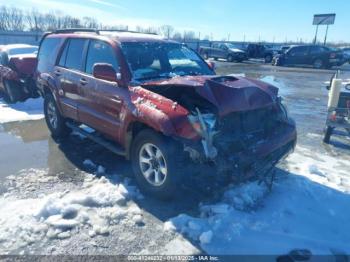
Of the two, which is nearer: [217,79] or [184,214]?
[184,214]

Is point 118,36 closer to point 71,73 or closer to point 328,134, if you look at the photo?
point 71,73

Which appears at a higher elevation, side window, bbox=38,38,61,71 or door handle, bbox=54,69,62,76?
side window, bbox=38,38,61,71

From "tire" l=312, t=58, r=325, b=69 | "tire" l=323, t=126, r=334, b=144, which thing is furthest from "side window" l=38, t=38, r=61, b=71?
"tire" l=312, t=58, r=325, b=69

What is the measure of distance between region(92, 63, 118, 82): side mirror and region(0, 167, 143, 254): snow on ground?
1462 millimetres

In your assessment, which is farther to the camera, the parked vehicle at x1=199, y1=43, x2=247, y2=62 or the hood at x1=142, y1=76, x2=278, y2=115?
the parked vehicle at x1=199, y1=43, x2=247, y2=62

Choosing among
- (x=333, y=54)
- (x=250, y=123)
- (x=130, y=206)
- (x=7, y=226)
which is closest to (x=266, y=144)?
(x=250, y=123)

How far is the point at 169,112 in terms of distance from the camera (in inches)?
138

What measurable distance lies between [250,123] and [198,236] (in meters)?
1.54

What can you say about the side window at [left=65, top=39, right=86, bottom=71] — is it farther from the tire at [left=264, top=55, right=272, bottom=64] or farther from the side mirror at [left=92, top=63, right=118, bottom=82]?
the tire at [left=264, top=55, right=272, bottom=64]

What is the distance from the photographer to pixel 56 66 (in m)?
5.86

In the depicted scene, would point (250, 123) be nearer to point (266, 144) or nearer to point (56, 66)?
point (266, 144)

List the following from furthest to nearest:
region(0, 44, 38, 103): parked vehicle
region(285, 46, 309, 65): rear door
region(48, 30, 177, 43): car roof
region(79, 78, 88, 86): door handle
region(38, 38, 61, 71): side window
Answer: region(285, 46, 309, 65): rear door
region(0, 44, 38, 103): parked vehicle
region(38, 38, 61, 71): side window
region(79, 78, 88, 86): door handle
region(48, 30, 177, 43): car roof

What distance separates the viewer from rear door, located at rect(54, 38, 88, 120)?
17.0ft

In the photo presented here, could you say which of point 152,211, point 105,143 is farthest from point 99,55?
point 152,211
